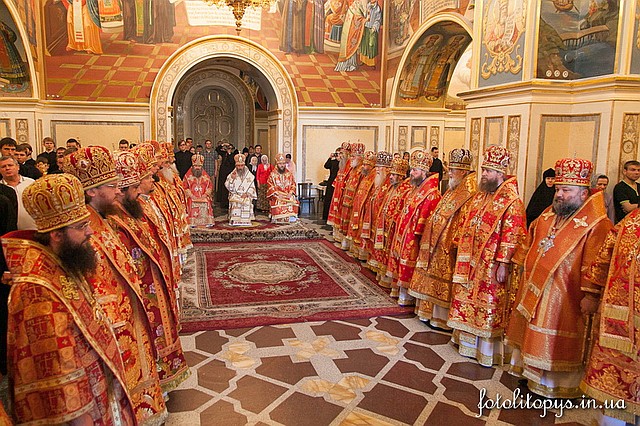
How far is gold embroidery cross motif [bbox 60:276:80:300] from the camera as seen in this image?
6.37ft

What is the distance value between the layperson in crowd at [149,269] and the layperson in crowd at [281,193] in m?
7.49

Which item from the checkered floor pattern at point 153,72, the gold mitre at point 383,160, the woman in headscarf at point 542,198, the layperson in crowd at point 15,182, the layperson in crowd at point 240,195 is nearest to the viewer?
the layperson in crowd at point 15,182

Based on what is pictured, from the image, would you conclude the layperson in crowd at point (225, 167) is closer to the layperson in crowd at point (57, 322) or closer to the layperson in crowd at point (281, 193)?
the layperson in crowd at point (281, 193)

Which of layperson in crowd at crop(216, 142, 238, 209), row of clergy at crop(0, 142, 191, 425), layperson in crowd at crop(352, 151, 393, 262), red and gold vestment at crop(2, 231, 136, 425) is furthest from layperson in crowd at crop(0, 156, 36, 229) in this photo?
layperson in crowd at crop(216, 142, 238, 209)

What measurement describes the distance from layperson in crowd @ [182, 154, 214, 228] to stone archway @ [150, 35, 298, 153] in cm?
286

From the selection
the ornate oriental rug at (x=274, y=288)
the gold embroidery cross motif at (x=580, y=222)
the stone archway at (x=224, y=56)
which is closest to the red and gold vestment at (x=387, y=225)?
the ornate oriental rug at (x=274, y=288)

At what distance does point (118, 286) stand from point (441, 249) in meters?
3.56

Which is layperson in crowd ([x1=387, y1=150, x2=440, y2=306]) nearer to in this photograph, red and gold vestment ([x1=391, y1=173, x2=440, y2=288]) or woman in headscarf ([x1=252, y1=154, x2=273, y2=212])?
red and gold vestment ([x1=391, y1=173, x2=440, y2=288])

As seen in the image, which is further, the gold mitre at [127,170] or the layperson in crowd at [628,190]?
the layperson in crowd at [628,190]

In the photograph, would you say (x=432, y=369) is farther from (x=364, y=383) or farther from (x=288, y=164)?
(x=288, y=164)

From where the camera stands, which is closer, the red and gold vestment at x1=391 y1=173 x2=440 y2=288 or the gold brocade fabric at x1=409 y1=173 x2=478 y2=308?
the gold brocade fabric at x1=409 y1=173 x2=478 y2=308

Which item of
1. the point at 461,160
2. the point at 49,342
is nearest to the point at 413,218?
the point at 461,160

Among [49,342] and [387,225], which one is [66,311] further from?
[387,225]

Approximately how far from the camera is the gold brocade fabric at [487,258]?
14.2 feet
